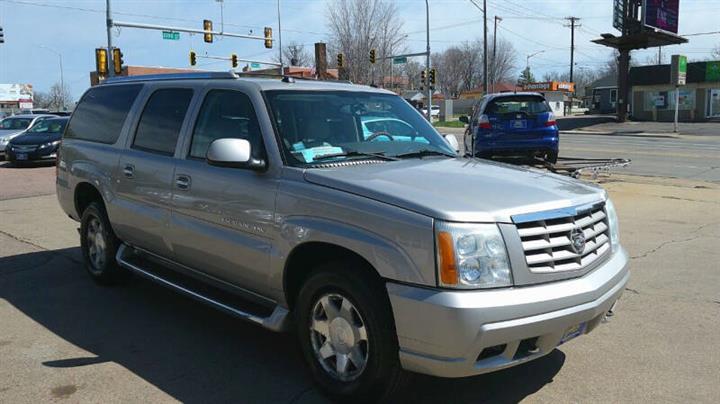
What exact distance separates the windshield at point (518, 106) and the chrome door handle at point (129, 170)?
9.28 metres

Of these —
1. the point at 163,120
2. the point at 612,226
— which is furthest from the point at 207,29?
the point at 612,226

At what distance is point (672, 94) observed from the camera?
5100 centimetres

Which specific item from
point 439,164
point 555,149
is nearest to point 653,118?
point 555,149

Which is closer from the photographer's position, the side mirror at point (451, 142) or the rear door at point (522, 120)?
the side mirror at point (451, 142)

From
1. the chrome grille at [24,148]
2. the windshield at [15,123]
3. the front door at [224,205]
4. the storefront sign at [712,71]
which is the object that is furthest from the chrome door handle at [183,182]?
the storefront sign at [712,71]

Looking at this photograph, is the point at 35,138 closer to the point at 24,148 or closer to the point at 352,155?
the point at 24,148

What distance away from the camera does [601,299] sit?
344 centimetres

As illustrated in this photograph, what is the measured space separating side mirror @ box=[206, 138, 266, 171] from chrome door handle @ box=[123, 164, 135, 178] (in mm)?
1619

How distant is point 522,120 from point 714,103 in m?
43.9

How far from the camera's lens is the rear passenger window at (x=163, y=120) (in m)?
4.87

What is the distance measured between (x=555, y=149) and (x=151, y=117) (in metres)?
9.85

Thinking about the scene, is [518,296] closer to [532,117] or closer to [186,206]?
[186,206]

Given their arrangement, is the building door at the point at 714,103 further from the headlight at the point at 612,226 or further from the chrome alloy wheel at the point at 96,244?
the chrome alloy wheel at the point at 96,244

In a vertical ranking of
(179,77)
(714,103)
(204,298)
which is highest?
(714,103)
